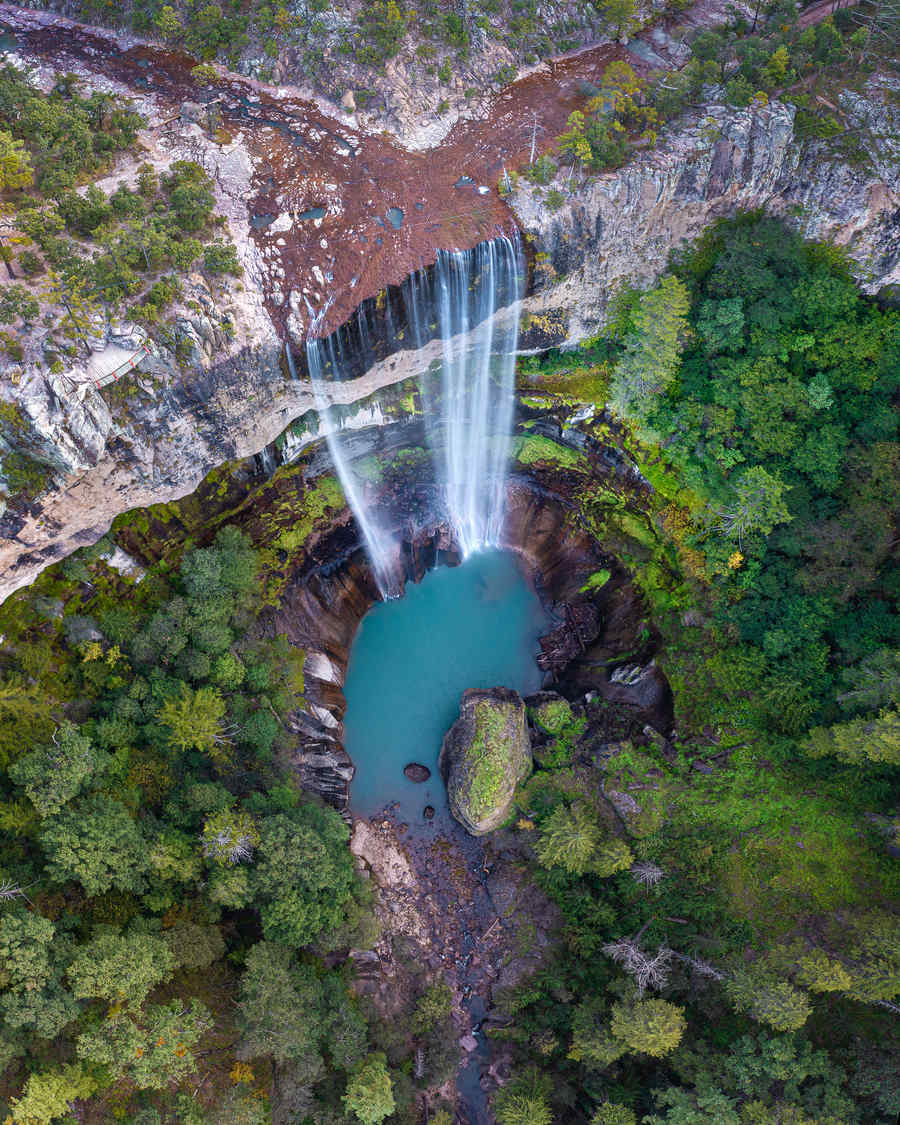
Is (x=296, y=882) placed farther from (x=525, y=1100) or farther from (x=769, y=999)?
(x=769, y=999)

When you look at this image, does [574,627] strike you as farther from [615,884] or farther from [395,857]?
[395,857]

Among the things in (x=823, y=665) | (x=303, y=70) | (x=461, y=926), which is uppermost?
(x=303, y=70)

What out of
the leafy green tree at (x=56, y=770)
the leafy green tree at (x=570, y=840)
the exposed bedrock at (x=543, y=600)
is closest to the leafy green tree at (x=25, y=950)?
the leafy green tree at (x=56, y=770)

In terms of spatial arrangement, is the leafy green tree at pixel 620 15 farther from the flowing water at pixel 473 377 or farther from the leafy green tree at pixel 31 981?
the leafy green tree at pixel 31 981

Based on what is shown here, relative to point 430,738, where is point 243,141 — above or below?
above

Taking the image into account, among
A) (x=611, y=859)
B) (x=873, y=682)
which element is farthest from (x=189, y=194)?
(x=873, y=682)

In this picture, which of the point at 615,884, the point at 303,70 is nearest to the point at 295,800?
the point at 615,884
